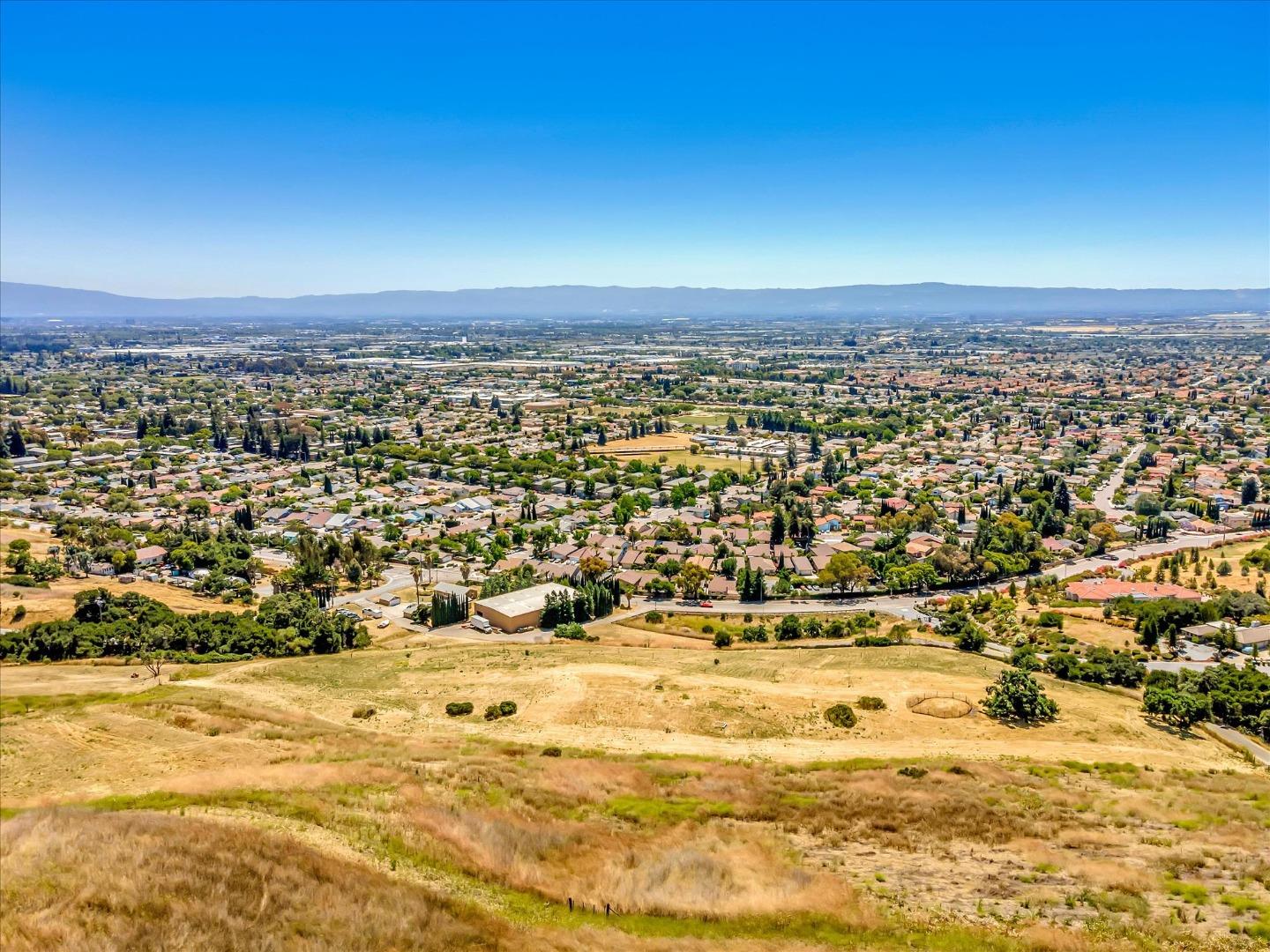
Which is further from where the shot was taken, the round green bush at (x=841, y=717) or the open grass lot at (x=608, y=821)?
the round green bush at (x=841, y=717)

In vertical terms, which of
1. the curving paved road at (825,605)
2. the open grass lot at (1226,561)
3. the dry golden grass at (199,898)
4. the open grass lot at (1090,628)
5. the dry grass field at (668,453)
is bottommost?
the curving paved road at (825,605)

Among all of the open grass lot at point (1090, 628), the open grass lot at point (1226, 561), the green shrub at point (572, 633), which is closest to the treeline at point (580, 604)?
the green shrub at point (572, 633)

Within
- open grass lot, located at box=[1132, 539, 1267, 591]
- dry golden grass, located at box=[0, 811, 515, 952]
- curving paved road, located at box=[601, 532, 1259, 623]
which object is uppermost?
dry golden grass, located at box=[0, 811, 515, 952]

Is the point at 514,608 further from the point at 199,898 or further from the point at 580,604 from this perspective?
the point at 199,898

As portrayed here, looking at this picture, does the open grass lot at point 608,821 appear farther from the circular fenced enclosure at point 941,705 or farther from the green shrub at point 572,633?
the green shrub at point 572,633

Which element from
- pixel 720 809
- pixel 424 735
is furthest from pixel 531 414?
pixel 720 809

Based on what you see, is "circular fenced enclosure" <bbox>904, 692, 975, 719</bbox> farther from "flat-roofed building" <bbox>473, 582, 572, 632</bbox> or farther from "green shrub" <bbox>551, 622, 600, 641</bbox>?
"flat-roofed building" <bbox>473, 582, 572, 632</bbox>

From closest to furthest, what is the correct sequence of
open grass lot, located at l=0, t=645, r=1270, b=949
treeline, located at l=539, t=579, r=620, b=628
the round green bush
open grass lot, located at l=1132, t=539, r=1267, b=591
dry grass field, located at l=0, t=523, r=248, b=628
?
open grass lot, located at l=0, t=645, r=1270, b=949 → the round green bush → dry grass field, located at l=0, t=523, r=248, b=628 → treeline, located at l=539, t=579, r=620, b=628 → open grass lot, located at l=1132, t=539, r=1267, b=591

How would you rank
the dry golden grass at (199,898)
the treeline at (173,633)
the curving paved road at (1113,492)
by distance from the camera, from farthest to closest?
the curving paved road at (1113,492) → the treeline at (173,633) → the dry golden grass at (199,898)

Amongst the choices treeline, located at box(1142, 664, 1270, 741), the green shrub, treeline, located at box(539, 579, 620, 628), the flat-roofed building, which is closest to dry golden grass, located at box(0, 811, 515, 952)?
the green shrub
